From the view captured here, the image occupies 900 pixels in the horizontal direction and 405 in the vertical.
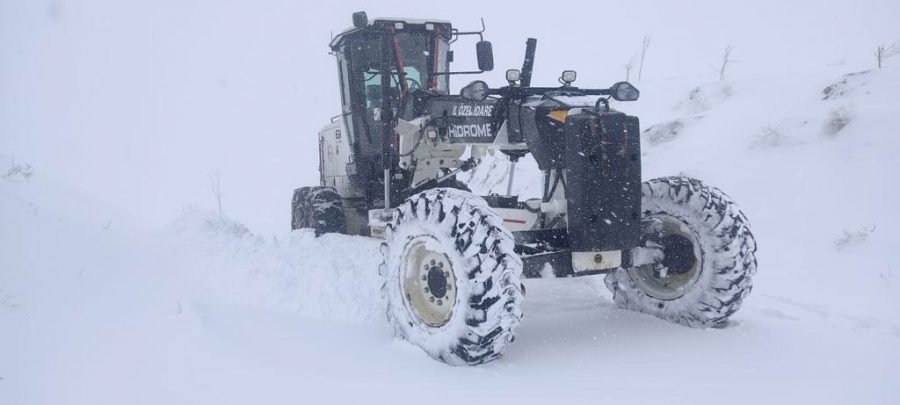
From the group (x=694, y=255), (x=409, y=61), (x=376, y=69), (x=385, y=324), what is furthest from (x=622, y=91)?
(x=376, y=69)

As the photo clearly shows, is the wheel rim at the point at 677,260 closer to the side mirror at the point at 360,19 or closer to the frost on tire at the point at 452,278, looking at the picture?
the frost on tire at the point at 452,278

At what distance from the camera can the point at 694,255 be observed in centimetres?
497

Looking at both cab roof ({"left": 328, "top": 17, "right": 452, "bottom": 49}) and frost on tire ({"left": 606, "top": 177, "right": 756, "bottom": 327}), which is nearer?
frost on tire ({"left": 606, "top": 177, "right": 756, "bottom": 327})

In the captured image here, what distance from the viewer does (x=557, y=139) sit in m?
4.69

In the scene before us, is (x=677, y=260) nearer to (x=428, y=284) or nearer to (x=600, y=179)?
(x=600, y=179)

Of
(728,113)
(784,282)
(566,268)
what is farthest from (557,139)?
(728,113)

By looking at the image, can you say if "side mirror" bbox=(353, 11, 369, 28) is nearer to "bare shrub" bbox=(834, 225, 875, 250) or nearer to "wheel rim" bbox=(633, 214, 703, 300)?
"wheel rim" bbox=(633, 214, 703, 300)

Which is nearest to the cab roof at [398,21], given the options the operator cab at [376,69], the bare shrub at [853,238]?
the operator cab at [376,69]

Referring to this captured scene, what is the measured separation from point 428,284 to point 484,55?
99.2 inches

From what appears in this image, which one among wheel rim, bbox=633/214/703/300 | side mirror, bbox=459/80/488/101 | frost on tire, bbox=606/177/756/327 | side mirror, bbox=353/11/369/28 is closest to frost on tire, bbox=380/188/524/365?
side mirror, bbox=459/80/488/101

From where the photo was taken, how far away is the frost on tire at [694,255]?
15.5 ft

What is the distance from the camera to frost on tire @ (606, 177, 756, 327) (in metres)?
4.74

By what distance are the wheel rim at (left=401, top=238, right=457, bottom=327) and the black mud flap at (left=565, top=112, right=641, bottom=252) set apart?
0.86 m

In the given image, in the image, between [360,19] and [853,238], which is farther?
[853,238]
